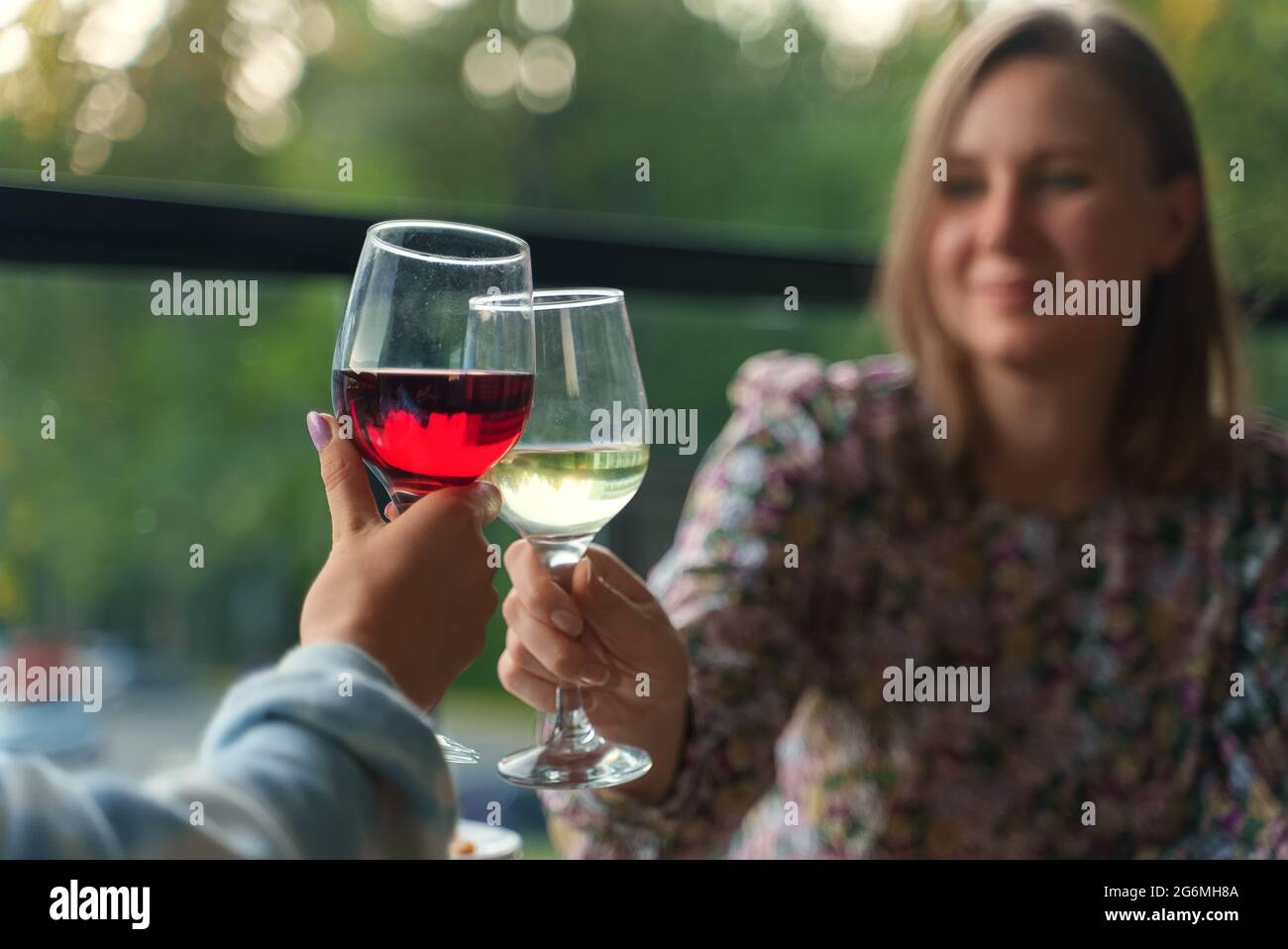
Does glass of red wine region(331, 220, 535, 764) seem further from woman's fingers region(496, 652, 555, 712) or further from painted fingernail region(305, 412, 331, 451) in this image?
woman's fingers region(496, 652, 555, 712)

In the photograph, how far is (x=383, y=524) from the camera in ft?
1.79

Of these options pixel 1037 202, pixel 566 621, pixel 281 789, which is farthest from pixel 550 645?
pixel 1037 202

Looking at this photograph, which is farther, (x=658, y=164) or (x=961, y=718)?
(x=658, y=164)

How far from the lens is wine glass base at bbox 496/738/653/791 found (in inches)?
24.4

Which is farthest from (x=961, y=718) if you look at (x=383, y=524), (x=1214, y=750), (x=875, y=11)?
(x=875, y=11)

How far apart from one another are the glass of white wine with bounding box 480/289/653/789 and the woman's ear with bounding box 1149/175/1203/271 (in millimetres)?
1015

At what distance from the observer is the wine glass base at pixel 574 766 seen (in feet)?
2.04

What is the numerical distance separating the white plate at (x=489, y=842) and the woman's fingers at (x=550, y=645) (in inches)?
4.1

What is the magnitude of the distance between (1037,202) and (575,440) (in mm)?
914

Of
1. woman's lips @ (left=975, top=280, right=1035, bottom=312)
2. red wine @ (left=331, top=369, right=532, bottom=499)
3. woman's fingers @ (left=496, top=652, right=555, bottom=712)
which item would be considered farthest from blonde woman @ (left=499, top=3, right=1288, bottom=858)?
red wine @ (left=331, top=369, right=532, bottom=499)

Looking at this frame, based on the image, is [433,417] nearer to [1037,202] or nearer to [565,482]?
[565,482]

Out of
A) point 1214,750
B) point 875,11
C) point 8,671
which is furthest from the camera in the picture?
point 875,11

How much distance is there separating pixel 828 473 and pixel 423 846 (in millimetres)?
955

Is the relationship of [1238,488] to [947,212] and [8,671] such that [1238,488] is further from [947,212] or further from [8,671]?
[8,671]
